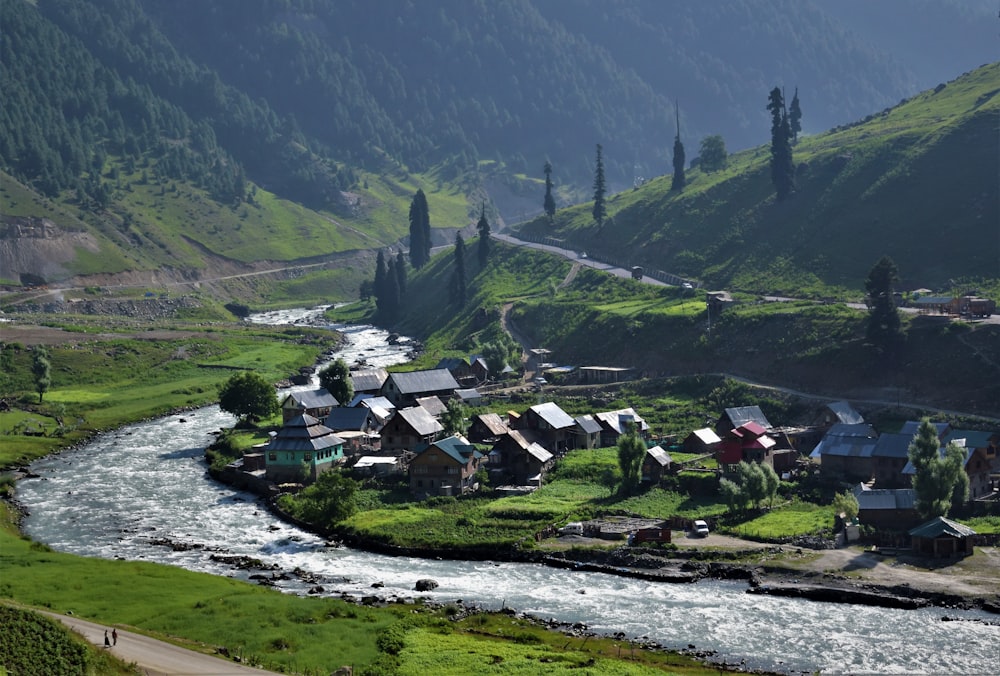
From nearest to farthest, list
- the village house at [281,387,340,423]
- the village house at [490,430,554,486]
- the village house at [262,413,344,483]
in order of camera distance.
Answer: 1. the village house at [490,430,554,486]
2. the village house at [262,413,344,483]
3. the village house at [281,387,340,423]

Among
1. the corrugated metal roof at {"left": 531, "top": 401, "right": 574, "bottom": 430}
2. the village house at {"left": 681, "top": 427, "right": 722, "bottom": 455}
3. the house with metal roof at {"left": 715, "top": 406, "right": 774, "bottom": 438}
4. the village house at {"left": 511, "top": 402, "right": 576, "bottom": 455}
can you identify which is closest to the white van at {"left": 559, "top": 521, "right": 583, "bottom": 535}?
the village house at {"left": 511, "top": 402, "right": 576, "bottom": 455}

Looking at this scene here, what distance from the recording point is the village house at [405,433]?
108 meters

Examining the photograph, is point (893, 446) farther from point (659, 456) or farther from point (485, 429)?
point (485, 429)

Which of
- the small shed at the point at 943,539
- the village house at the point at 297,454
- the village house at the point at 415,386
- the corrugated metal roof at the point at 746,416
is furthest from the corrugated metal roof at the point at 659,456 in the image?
the village house at the point at 415,386

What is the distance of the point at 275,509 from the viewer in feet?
308

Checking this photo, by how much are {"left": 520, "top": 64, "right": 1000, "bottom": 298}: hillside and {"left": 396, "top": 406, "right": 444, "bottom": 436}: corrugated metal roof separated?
6253 cm

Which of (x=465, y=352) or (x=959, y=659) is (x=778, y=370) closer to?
(x=465, y=352)

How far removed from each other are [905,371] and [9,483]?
3406 inches

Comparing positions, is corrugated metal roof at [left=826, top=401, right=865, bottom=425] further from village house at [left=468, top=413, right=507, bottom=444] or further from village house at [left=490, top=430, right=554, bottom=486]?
village house at [left=468, top=413, right=507, bottom=444]

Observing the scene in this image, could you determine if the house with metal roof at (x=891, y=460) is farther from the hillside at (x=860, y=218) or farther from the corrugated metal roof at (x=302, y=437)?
the hillside at (x=860, y=218)

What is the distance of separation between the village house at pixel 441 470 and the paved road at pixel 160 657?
3766cm

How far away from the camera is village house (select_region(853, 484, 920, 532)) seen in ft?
266

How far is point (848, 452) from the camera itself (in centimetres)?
9444

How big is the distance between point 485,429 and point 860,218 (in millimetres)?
81314
